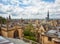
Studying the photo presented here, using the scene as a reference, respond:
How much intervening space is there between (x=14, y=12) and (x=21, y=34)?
0.55 m

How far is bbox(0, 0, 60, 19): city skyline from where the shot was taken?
3553mm

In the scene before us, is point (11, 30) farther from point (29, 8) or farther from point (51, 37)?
point (51, 37)

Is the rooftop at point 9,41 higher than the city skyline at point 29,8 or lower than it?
lower

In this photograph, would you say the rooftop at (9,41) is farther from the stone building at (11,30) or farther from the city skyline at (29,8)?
the city skyline at (29,8)

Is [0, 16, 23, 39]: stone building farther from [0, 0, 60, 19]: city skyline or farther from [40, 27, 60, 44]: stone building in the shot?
[40, 27, 60, 44]: stone building

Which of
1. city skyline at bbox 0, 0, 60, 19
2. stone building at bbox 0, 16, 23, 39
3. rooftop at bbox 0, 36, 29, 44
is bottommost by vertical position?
rooftop at bbox 0, 36, 29, 44

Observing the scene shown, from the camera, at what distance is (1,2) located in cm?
356

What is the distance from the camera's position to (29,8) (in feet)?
11.7

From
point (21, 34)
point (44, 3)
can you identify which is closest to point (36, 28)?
point (21, 34)

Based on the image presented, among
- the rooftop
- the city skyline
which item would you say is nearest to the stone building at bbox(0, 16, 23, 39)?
the rooftop

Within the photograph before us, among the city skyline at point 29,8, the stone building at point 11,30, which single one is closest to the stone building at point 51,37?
the city skyline at point 29,8

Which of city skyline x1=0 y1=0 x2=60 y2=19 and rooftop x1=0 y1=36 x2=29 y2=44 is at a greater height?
city skyline x1=0 y1=0 x2=60 y2=19

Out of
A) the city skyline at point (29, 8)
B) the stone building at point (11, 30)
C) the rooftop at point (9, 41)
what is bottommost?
the rooftop at point (9, 41)

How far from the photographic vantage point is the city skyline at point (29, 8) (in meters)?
3.55
